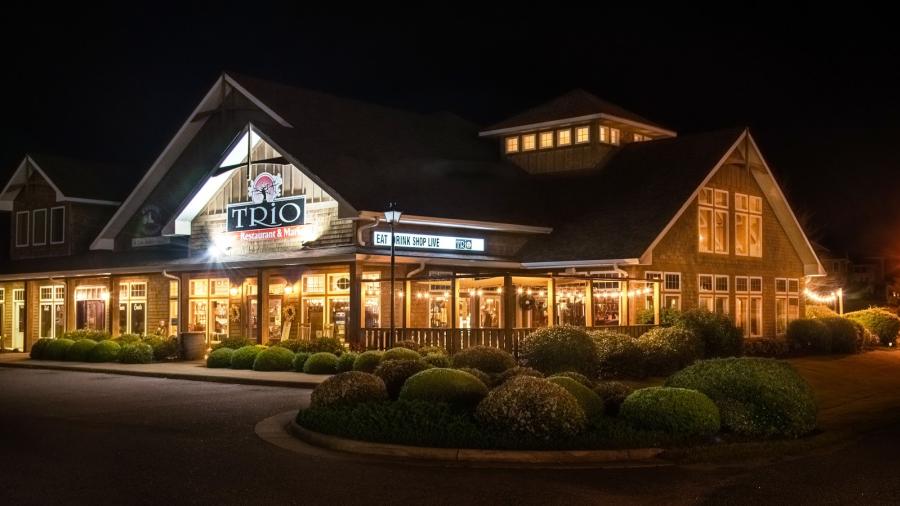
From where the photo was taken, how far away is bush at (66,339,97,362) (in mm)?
32719

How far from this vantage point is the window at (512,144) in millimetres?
40719

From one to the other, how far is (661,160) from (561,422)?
24568 millimetres

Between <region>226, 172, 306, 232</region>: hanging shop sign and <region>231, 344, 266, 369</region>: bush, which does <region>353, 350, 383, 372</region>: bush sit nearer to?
<region>231, 344, 266, 369</region>: bush

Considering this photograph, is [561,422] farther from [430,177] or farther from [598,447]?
[430,177]

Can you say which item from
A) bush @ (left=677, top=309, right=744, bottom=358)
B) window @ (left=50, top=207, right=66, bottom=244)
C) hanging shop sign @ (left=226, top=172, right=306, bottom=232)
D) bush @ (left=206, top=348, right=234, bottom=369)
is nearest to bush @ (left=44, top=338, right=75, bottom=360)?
hanging shop sign @ (left=226, top=172, right=306, bottom=232)

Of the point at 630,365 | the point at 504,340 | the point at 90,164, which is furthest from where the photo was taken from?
the point at 90,164

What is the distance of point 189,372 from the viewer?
26.9 m

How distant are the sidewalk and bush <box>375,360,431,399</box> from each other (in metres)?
5.75

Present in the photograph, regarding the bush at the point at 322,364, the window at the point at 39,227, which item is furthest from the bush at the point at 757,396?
the window at the point at 39,227

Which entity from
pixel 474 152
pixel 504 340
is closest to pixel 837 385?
pixel 504 340

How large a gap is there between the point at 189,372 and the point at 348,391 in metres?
12.4

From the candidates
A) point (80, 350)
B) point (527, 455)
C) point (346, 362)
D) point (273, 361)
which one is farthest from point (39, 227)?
point (527, 455)

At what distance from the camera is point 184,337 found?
32.2m

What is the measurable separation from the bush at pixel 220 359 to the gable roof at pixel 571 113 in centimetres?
1659
